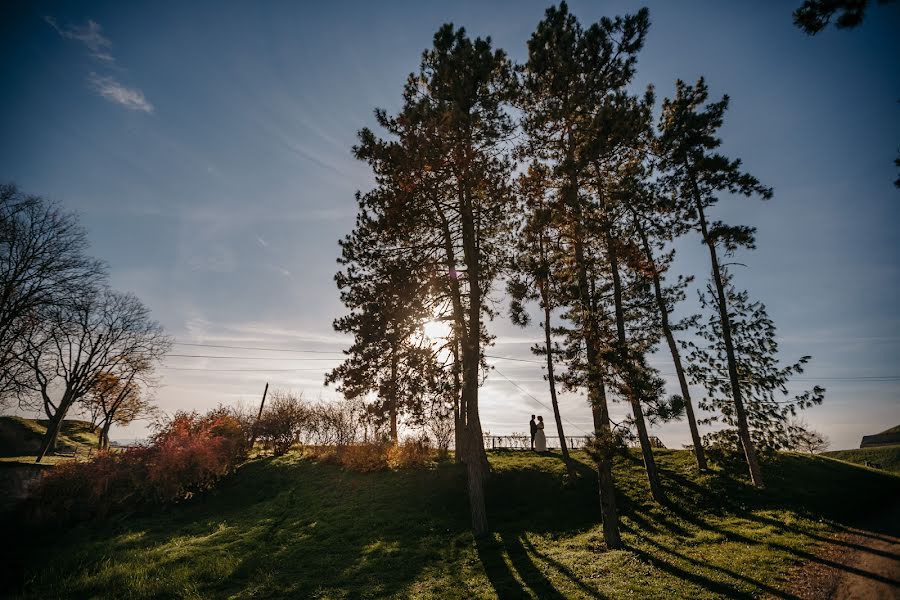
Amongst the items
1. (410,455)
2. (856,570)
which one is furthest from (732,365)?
(410,455)

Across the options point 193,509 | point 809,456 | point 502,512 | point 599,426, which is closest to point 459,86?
point 599,426

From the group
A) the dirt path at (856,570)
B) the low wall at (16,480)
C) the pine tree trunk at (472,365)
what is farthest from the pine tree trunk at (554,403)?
the low wall at (16,480)

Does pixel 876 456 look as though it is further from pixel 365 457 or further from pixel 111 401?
pixel 111 401

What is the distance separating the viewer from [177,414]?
22.1m

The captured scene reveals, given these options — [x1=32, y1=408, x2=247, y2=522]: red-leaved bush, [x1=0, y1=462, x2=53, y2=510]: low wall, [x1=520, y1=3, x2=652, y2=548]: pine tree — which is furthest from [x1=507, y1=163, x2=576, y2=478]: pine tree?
[x1=0, y1=462, x2=53, y2=510]: low wall

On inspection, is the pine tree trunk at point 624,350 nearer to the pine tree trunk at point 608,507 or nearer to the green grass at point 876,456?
the pine tree trunk at point 608,507

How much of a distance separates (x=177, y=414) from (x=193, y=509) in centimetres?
649

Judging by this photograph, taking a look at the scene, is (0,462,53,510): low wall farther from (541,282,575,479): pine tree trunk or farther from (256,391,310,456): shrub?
(541,282,575,479): pine tree trunk

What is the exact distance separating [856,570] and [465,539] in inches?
389

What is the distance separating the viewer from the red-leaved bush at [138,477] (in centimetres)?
1748

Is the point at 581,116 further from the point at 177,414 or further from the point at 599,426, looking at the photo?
the point at 177,414

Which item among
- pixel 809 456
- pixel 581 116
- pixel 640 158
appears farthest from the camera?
pixel 809 456

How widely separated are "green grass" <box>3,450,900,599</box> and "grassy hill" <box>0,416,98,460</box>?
25.5 m

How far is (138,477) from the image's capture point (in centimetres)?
1889
